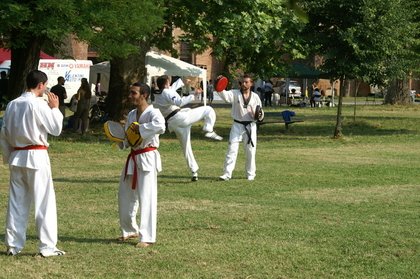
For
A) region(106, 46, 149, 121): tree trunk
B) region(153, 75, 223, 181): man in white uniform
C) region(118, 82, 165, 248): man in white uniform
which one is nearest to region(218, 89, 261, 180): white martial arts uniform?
region(153, 75, 223, 181): man in white uniform

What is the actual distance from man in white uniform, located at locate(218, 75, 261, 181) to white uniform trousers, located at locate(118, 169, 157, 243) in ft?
21.5

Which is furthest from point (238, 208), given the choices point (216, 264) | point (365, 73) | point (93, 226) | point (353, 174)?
point (365, 73)

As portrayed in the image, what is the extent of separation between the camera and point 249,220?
39.4ft

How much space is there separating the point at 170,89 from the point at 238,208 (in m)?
4.16

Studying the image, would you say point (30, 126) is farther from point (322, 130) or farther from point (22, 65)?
point (322, 130)

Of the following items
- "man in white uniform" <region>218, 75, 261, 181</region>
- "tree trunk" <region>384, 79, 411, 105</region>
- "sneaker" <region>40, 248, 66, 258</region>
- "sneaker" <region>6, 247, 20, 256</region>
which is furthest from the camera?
"tree trunk" <region>384, 79, 411, 105</region>

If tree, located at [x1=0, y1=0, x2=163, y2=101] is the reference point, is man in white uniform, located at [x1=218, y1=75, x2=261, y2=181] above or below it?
below

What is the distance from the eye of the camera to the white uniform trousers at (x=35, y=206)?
371 inches

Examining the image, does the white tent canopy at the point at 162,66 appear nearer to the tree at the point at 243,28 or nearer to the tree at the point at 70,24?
the tree at the point at 243,28

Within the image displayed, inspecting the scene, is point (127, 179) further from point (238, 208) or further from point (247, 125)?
point (247, 125)

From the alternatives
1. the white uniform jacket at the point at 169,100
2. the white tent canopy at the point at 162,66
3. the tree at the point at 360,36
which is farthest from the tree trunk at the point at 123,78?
the white uniform jacket at the point at 169,100

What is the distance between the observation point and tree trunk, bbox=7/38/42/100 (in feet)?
73.5

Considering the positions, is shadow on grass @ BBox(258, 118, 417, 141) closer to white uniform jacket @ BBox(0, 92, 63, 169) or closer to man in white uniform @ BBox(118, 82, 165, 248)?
man in white uniform @ BBox(118, 82, 165, 248)

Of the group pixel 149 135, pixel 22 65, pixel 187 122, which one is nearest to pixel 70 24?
pixel 22 65
